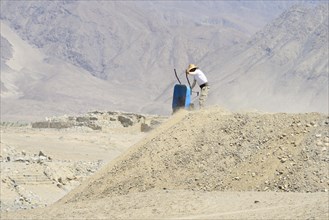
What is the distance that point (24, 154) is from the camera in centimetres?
2925

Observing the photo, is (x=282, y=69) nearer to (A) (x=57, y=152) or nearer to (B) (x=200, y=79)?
(A) (x=57, y=152)

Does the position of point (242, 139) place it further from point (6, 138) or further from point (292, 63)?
point (292, 63)

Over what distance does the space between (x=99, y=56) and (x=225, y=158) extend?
408 feet

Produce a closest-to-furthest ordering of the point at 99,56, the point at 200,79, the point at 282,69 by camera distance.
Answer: the point at 200,79 → the point at 282,69 → the point at 99,56

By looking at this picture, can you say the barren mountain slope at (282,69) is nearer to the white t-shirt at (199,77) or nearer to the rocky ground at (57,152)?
the rocky ground at (57,152)

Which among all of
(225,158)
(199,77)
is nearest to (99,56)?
(199,77)

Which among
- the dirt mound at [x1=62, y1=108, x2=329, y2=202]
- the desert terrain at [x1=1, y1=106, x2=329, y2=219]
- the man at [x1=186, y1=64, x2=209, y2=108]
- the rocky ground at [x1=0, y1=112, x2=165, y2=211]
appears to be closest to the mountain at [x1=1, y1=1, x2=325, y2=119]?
the rocky ground at [x1=0, y1=112, x2=165, y2=211]

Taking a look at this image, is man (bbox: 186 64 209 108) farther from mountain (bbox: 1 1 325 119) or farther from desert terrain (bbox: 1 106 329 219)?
mountain (bbox: 1 1 325 119)

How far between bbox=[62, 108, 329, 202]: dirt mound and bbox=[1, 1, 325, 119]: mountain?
233 ft

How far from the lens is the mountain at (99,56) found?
343 feet

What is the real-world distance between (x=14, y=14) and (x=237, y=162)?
13966 centimetres

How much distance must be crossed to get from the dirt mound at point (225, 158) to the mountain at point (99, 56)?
71.0 m

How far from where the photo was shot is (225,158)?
1392cm

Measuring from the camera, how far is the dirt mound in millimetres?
13195
